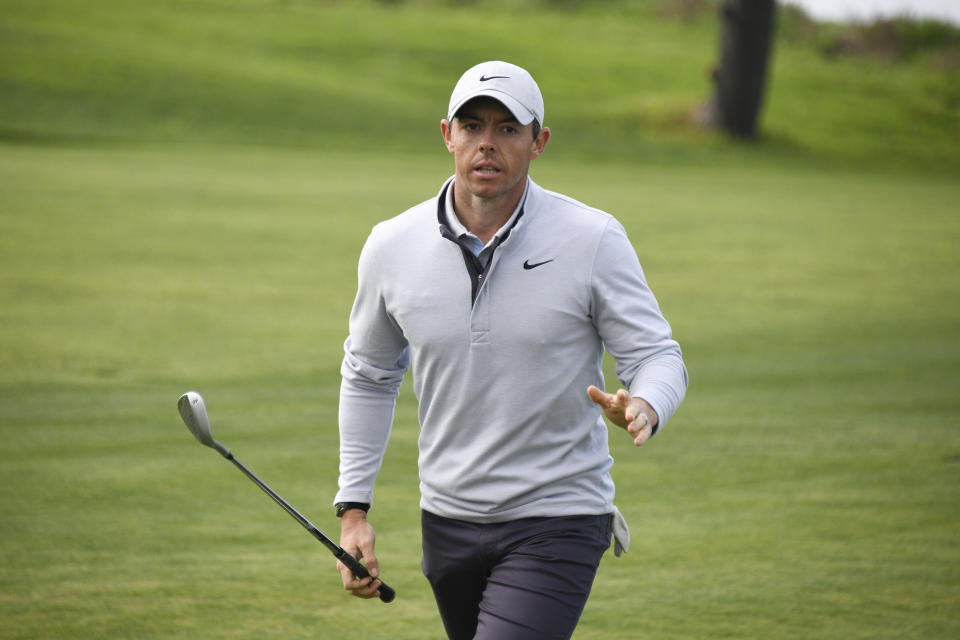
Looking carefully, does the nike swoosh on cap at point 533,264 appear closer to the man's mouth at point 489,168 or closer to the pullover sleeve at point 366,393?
Result: the man's mouth at point 489,168

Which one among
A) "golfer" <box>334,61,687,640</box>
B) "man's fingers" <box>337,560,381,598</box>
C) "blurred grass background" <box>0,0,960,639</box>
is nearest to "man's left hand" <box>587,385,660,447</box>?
"golfer" <box>334,61,687,640</box>

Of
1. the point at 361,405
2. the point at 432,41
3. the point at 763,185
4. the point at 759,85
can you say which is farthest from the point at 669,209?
the point at 432,41

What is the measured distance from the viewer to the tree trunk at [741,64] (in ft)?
115

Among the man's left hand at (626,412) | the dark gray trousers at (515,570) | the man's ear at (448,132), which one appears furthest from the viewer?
the man's ear at (448,132)

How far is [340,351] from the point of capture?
38.8 ft

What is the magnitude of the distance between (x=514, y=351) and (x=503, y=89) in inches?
28.8

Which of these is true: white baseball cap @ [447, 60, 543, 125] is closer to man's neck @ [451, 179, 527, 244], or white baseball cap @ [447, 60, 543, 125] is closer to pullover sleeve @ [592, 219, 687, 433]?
man's neck @ [451, 179, 527, 244]

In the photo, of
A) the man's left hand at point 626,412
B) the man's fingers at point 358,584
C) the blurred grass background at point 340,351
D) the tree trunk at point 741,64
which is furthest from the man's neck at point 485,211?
the tree trunk at point 741,64

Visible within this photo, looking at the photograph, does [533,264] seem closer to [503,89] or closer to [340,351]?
[503,89]

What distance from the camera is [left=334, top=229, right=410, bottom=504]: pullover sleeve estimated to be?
3977 millimetres

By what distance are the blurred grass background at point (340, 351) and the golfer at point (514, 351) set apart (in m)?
2.04

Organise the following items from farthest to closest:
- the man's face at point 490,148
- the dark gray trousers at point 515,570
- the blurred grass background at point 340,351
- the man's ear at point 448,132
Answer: the blurred grass background at point 340,351, the man's ear at point 448,132, the man's face at point 490,148, the dark gray trousers at point 515,570

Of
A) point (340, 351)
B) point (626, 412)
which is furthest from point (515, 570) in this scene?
point (340, 351)

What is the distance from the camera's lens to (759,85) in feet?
117
